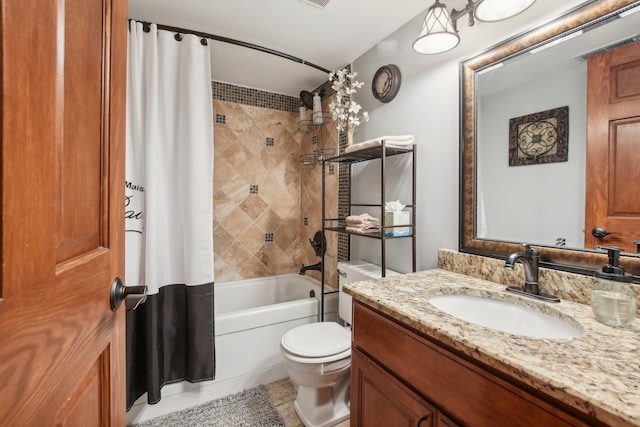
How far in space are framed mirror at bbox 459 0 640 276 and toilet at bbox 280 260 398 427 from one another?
0.75 m

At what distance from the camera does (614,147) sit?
0.87m

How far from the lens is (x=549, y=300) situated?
918 mm

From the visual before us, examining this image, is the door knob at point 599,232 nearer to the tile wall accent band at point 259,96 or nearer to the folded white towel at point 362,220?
the folded white towel at point 362,220

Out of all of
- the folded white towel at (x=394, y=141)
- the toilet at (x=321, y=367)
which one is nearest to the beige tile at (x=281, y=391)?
the toilet at (x=321, y=367)

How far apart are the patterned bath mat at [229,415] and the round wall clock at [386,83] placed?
6.71ft

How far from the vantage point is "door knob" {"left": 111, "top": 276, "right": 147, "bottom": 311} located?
0.67 metres

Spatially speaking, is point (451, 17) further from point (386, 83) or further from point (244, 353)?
point (244, 353)

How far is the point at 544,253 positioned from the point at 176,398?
6.75ft

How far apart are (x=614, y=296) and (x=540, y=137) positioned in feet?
1.94

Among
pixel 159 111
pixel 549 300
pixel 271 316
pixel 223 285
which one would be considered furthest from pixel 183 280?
pixel 549 300

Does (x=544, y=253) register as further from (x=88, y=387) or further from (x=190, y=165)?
(x=190, y=165)

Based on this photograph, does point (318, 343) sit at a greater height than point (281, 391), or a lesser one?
greater

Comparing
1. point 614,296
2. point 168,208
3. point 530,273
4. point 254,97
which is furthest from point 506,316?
point 254,97

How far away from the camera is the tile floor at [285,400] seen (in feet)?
5.07
